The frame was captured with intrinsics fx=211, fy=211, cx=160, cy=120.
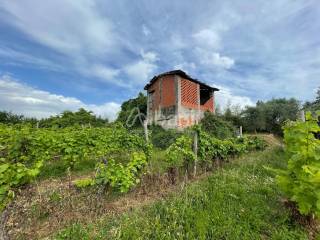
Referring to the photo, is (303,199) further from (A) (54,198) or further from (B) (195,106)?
(B) (195,106)

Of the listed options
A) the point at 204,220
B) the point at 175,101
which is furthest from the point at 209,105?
the point at 204,220

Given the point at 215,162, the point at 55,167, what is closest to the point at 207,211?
the point at 215,162

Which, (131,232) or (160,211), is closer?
(131,232)

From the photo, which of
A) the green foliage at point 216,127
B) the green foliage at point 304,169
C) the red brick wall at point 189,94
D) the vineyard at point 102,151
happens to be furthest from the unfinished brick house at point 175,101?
the green foliage at point 304,169

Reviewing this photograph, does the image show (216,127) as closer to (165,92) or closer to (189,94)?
(189,94)

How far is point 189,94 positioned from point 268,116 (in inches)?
618

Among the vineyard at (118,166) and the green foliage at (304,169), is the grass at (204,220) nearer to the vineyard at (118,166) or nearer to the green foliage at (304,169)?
the vineyard at (118,166)

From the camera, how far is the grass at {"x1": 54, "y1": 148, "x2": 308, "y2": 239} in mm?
3246

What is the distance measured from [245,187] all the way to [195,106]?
50.8 ft

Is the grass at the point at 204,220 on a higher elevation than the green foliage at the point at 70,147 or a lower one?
lower

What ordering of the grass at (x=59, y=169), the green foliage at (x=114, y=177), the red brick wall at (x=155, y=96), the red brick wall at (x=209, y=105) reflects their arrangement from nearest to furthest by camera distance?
the green foliage at (x=114, y=177), the grass at (x=59, y=169), the red brick wall at (x=155, y=96), the red brick wall at (x=209, y=105)

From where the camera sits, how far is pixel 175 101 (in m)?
18.4

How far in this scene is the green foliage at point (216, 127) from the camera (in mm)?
17766

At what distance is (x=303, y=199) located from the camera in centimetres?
312
